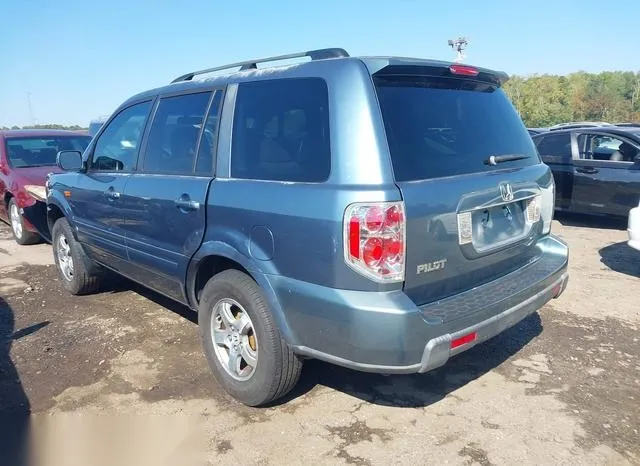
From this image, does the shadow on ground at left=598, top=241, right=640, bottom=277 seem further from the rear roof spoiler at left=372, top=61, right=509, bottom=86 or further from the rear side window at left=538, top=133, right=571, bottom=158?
the rear roof spoiler at left=372, top=61, right=509, bottom=86

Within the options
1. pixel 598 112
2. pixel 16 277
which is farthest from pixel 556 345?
pixel 598 112

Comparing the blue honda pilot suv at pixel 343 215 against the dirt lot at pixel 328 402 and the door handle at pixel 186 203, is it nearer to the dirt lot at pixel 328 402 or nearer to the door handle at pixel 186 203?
the door handle at pixel 186 203

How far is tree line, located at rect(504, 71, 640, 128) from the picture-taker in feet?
220

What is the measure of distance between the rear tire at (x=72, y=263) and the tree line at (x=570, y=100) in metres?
62.3

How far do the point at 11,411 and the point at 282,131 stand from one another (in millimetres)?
2373

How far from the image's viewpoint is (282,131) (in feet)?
9.57


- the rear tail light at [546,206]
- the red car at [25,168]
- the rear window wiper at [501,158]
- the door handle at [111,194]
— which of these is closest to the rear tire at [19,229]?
the red car at [25,168]

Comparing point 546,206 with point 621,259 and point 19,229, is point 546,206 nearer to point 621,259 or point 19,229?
point 621,259

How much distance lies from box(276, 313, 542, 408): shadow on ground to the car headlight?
505 cm

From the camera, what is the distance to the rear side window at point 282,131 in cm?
271

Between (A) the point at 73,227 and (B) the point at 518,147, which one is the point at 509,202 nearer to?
(B) the point at 518,147

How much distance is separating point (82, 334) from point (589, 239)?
6.69 meters

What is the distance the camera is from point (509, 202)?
303 centimetres

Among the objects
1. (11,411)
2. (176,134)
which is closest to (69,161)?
(176,134)
